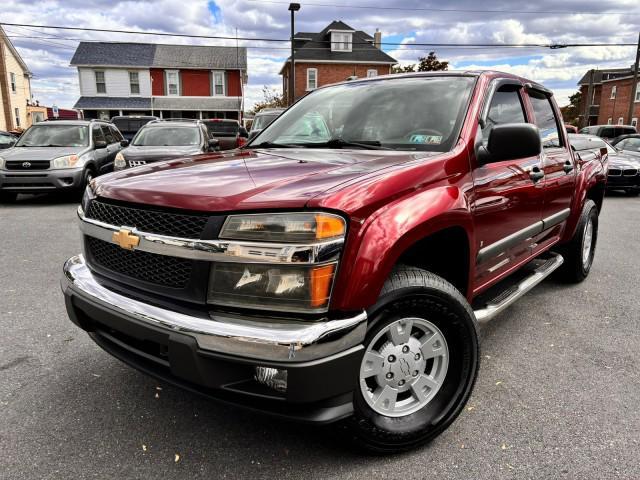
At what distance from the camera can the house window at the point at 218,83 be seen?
35562mm

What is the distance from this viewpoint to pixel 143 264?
2.22 meters

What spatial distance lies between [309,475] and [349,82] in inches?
107

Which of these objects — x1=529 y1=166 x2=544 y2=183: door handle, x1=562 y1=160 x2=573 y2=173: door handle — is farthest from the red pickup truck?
x1=562 y1=160 x2=573 y2=173: door handle

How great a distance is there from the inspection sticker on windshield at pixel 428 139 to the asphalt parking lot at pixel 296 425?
1469 millimetres

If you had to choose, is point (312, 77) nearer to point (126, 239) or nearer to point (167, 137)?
point (167, 137)

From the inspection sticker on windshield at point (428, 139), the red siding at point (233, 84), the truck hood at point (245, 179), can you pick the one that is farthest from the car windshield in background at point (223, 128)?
the red siding at point (233, 84)

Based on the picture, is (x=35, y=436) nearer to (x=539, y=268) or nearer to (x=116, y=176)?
(x=116, y=176)

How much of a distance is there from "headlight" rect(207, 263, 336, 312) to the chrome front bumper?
0.06 meters

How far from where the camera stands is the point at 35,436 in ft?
8.03

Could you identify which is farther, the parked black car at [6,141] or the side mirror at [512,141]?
the parked black car at [6,141]

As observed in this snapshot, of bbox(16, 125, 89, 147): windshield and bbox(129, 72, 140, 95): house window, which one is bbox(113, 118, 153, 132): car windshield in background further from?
bbox(129, 72, 140, 95): house window

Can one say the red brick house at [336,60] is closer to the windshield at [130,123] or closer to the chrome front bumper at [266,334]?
the windshield at [130,123]

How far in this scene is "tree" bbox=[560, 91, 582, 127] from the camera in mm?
56934

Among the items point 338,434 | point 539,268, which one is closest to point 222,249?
point 338,434
